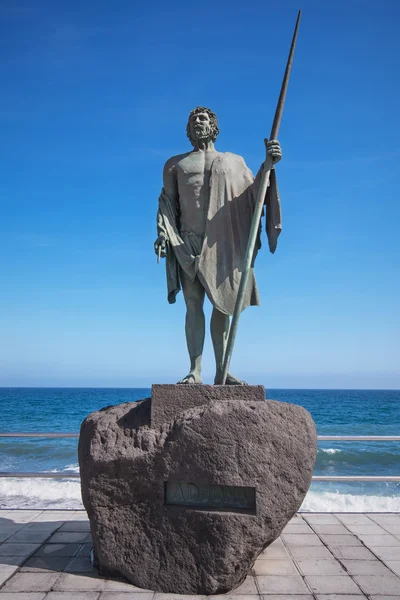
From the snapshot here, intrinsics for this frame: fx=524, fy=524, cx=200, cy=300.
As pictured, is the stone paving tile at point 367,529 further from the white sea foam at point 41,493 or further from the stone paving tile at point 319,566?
the white sea foam at point 41,493

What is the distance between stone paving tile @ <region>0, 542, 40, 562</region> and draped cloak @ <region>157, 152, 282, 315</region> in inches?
90.9

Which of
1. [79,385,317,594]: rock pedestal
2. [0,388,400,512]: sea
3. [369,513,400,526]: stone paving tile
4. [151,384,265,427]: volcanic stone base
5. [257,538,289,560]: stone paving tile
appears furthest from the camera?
[0,388,400,512]: sea

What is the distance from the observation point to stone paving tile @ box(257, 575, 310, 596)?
3.43 metres

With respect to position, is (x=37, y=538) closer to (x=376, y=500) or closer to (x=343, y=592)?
(x=343, y=592)

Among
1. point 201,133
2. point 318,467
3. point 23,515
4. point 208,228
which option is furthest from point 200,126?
point 318,467

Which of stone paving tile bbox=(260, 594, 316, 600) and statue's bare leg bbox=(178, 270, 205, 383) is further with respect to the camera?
statue's bare leg bbox=(178, 270, 205, 383)

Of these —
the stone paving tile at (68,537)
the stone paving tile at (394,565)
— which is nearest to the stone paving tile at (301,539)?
the stone paving tile at (394,565)

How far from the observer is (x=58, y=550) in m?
4.21

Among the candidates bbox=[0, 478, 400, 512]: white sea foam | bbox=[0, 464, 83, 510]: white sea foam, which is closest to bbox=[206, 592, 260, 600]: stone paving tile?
bbox=[0, 478, 400, 512]: white sea foam

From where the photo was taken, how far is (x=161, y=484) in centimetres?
349

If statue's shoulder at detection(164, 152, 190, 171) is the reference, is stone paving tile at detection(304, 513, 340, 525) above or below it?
below

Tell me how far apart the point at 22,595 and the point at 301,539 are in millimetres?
2339

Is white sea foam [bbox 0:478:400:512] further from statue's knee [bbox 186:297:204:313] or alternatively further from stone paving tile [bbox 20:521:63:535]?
statue's knee [bbox 186:297:204:313]

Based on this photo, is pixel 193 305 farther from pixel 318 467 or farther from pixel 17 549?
pixel 318 467
